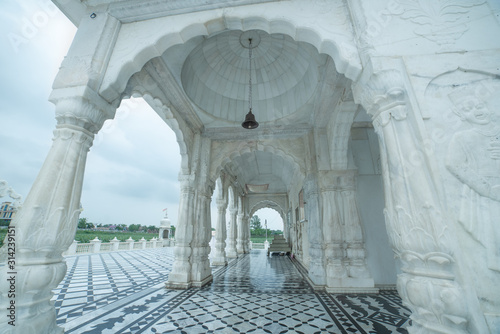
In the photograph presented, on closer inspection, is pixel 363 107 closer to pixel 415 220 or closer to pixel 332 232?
pixel 415 220

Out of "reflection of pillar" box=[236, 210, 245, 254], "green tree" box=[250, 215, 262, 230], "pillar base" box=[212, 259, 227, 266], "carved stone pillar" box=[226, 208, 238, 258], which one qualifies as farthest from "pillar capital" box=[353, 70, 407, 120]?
"green tree" box=[250, 215, 262, 230]

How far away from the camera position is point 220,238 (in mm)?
8594

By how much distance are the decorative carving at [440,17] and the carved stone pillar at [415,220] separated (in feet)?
1.86

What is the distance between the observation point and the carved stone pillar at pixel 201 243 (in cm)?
485

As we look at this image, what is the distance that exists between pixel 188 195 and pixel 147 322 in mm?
2702

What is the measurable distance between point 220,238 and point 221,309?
5.32m

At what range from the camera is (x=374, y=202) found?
5.04m

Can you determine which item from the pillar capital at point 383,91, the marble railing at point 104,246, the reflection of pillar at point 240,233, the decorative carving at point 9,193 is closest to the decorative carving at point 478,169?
the pillar capital at point 383,91

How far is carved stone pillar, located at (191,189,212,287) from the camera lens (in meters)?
4.85

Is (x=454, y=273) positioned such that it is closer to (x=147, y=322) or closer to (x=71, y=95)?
(x=147, y=322)

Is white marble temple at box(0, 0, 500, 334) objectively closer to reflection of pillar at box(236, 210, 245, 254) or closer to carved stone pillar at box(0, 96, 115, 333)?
carved stone pillar at box(0, 96, 115, 333)

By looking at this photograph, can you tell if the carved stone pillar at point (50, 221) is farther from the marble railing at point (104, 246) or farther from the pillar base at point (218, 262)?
the marble railing at point (104, 246)

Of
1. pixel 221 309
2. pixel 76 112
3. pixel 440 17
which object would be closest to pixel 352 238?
pixel 221 309

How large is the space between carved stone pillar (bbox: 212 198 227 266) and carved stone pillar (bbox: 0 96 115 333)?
6.67 meters
